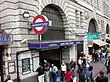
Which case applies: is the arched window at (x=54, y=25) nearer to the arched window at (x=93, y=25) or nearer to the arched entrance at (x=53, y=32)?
the arched entrance at (x=53, y=32)

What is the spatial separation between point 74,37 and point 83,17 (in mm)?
4640

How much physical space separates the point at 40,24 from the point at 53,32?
6123 mm

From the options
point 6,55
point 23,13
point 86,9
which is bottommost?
point 6,55

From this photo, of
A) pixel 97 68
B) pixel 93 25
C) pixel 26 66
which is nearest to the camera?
pixel 26 66

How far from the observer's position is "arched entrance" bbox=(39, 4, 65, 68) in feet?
63.7

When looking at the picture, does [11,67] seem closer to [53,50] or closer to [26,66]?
[26,66]

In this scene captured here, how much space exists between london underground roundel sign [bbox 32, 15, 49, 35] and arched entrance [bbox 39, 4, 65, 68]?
3.72 m

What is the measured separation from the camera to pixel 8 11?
49.3 feet

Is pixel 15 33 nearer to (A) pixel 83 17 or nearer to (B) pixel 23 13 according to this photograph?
(B) pixel 23 13

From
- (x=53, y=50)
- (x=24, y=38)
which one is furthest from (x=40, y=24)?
(x=53, y=50)

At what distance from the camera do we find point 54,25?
828 inches

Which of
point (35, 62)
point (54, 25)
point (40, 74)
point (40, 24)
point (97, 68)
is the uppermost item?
point (54, 25)

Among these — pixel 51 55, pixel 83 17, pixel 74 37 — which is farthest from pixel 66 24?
pixel 83 17

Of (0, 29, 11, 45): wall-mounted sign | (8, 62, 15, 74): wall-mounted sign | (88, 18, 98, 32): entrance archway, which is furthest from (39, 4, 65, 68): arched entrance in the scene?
(88, 18, 98, 32): entrance archway
